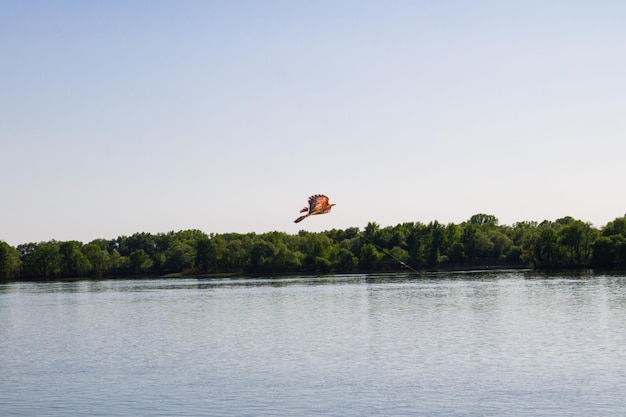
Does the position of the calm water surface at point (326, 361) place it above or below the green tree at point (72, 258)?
below

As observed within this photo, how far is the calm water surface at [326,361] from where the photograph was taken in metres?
22.2

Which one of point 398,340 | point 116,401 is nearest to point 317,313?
point 398,340

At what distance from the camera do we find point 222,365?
29.4 meters

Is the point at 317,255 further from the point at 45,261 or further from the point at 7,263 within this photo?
the point at 7,263

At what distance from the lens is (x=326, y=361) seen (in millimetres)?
29594

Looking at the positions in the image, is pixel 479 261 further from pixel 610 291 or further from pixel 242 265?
pixel 610 291

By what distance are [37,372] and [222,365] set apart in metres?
6.60

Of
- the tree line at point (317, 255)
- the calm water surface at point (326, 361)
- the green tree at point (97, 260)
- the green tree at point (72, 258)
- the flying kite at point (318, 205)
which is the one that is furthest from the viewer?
the green tree at point (97, 260)

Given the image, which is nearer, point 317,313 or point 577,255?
point 317,313

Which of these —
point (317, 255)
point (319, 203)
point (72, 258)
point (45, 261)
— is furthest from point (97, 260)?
point (319, 203)

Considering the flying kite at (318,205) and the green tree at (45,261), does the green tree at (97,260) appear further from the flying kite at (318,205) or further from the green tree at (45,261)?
the flying kite at (318,205)

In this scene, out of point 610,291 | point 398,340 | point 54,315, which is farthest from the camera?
point 610,291

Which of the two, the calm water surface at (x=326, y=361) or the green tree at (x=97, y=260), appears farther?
the green tree at (x=97, y=260)

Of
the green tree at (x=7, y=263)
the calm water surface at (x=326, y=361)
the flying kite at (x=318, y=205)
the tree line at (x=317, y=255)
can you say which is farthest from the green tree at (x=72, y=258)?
the flying kite at (x=318, y=205)
